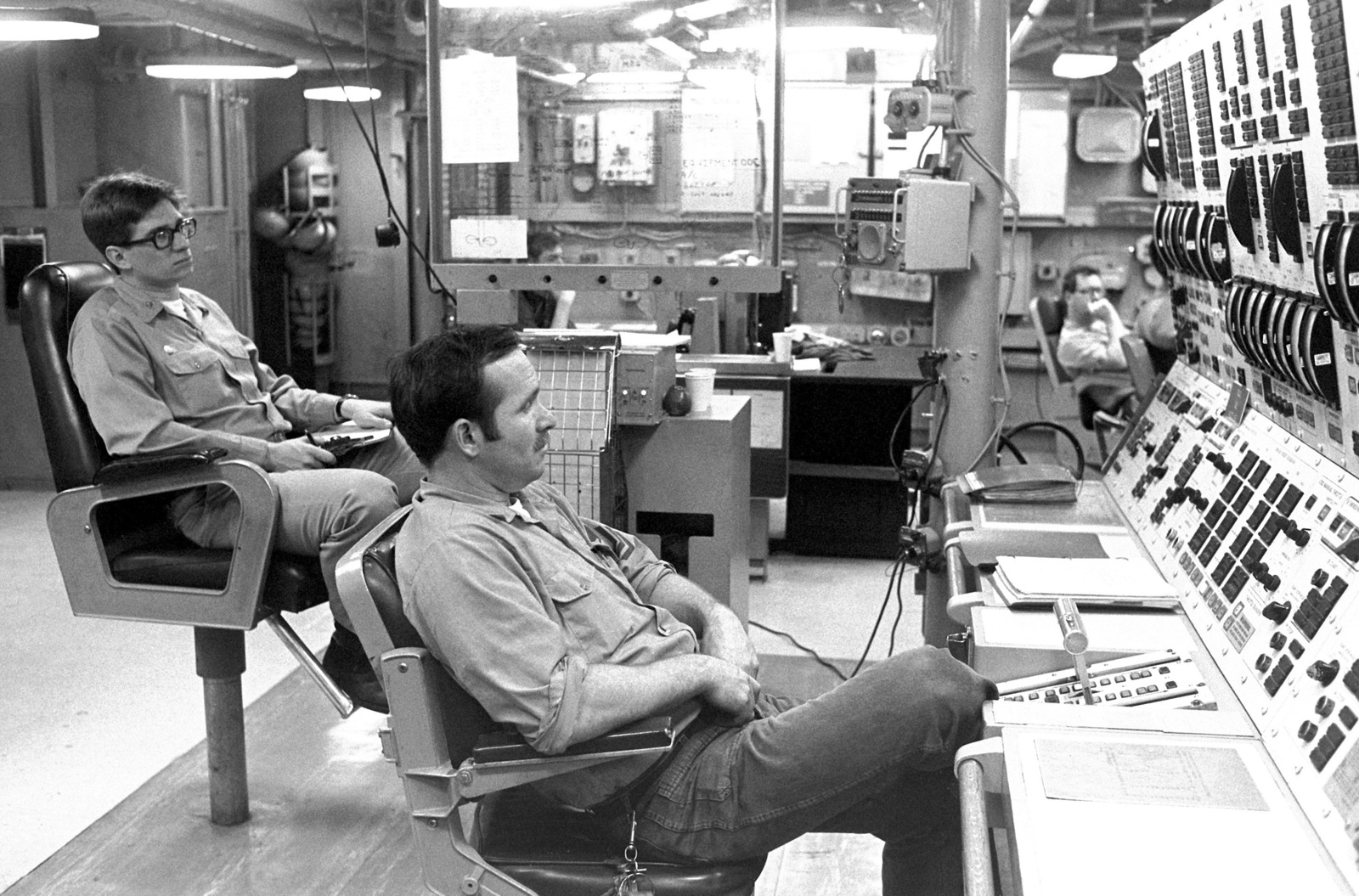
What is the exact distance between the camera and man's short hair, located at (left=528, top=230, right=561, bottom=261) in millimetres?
4020

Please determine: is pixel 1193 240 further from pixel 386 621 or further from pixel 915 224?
pixel 386 621

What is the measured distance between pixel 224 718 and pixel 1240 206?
91.4 inches

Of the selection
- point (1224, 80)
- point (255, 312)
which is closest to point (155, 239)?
point (1224, 80)

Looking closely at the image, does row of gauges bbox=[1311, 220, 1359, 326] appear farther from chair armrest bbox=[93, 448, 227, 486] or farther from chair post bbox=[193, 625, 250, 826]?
chair post bbox=[193, 625, 250, 826]

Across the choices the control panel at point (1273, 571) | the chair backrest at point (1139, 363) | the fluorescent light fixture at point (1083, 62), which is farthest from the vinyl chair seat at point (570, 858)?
the fluorescent light fixture at point (1083, 62)

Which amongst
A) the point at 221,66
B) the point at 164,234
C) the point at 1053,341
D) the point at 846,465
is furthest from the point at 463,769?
the point at 1053,341

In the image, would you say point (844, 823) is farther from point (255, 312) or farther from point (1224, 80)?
point (255, 312)

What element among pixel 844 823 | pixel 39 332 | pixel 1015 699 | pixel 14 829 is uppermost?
pixel 39 332

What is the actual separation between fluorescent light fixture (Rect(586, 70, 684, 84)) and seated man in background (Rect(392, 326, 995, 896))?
201cm

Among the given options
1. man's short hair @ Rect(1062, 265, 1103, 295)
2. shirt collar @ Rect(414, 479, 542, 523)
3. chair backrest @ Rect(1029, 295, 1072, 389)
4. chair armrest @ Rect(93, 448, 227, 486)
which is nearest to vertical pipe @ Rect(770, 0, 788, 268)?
chair armrest @ Rect(93, 448, 227, 486)

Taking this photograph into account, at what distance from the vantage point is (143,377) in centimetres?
304

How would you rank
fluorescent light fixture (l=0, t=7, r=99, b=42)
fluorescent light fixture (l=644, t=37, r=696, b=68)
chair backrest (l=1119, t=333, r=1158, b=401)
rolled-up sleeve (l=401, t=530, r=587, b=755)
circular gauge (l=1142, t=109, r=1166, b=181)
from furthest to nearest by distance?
fluorescent light fixture (l=0, t=7, r=99, b=42)
chair backrest (l=1119, t=333, r=1158, b=401)
fluorescent light fixture (l=644, t=37, r=696, b=68)
circular gauge (l=1142, t=109, r=1166, b=181)
rolled-up sleeve (l=401, t=530, r=587, b=755)

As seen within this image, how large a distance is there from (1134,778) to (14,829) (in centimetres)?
255

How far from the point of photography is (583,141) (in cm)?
396
